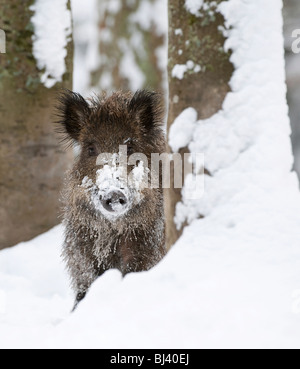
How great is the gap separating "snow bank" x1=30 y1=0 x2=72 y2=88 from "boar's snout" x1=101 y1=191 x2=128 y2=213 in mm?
2710

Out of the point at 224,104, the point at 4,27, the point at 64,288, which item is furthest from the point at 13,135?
the point at 224,104

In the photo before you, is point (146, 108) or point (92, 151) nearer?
point (92, 151)

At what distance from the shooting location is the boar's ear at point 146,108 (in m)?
4.80

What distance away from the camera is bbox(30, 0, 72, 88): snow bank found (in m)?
6.15

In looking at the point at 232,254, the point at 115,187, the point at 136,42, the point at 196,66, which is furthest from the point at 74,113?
the point at 136,42

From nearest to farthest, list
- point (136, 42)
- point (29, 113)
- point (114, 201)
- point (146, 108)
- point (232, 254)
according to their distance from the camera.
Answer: point (232, 254) → point (114, 201) → point (146, 108) → point (29, 113) → point (136, 42)

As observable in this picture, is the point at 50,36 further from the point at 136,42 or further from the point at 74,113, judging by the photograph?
the point at 136,42

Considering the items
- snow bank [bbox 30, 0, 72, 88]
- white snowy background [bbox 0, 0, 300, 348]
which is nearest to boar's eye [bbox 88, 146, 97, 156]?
white snowy background [bbox 0, 0, 300, 348]

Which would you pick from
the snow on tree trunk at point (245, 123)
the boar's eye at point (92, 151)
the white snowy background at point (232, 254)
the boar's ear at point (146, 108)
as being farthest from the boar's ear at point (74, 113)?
the snow on tree trunk at point (245, 123)

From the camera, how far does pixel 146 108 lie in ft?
15.9

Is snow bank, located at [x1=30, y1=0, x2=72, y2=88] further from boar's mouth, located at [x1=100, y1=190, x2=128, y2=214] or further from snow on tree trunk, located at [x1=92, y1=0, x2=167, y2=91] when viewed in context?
snow on tree trunk, located at [x1=92, y1=0, x2=167, y2=91]

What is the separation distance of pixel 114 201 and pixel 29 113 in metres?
2.55

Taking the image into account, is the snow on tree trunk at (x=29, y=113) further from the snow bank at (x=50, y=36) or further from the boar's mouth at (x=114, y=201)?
the boar's mouth at (x=114, y=201)

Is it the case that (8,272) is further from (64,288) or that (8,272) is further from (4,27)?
(4,27)
